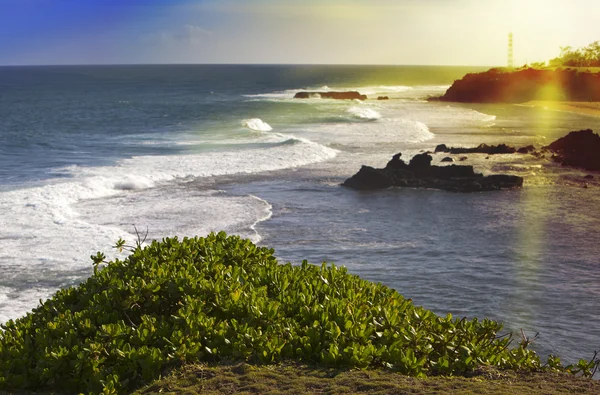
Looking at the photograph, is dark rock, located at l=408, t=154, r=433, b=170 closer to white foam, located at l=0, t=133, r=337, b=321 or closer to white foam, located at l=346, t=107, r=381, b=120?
white foam, located at l=0, t=133, r=337, b=321

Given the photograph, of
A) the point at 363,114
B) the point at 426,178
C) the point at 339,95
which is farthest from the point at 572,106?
the point at 426,178

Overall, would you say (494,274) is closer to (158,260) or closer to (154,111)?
(158,260)

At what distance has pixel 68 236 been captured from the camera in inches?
770

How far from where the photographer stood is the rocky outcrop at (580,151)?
113ft

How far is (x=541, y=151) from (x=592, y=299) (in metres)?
26.1

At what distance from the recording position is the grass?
5.43 meters

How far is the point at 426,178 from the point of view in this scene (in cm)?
2998

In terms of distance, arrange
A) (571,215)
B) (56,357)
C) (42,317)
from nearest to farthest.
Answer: (56,357) < (42,317) < (571,215)

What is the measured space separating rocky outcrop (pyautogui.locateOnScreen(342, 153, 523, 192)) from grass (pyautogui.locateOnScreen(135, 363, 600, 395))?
22710mm

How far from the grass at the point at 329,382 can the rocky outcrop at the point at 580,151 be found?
102 feet

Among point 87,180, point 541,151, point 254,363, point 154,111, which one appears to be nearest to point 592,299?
point 254,363

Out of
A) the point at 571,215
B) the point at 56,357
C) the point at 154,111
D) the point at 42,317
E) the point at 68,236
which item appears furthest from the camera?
the point at 154,111

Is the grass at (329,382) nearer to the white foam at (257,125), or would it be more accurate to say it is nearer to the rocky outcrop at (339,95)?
the white foam at (257,125)

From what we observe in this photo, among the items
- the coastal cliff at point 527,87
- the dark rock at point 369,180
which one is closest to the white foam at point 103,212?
the dark rock at point 369,180
